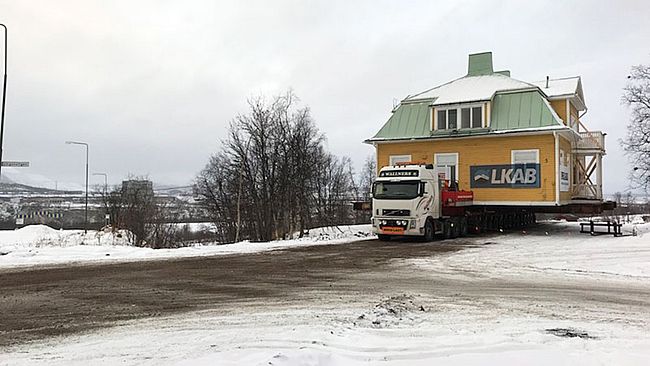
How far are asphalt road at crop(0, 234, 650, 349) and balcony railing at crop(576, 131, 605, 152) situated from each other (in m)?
21.8

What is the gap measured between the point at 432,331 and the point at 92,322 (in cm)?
502

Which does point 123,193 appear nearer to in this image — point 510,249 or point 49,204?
point 49,204

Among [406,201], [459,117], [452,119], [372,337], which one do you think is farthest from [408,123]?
[372,337]

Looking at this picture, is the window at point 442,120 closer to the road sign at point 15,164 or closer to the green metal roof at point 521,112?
the green metal roof at point 521,112

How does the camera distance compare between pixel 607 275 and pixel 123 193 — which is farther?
pixel 123 193

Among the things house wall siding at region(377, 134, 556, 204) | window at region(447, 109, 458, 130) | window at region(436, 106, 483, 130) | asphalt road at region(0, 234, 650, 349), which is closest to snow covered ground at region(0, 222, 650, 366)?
asphalt road at region(0, 234, 650, 349)

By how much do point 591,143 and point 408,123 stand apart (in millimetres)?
11689

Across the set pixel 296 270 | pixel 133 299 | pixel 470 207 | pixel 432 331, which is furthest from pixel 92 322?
pixel 470 207

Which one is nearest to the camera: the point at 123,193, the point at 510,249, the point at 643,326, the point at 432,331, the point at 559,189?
the point at 432,331

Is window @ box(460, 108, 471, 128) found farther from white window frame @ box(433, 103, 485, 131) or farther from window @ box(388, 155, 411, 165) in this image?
window @ box(388, 155, 411, 165)

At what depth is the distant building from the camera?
1908 inches

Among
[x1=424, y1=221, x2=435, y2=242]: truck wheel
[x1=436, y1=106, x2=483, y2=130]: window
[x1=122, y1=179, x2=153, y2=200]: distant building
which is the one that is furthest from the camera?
[x1=122, y1=179, x2=153, y2=200]: distant building

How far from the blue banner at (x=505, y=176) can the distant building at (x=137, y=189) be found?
33177mm

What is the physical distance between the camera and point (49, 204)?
5316cm
